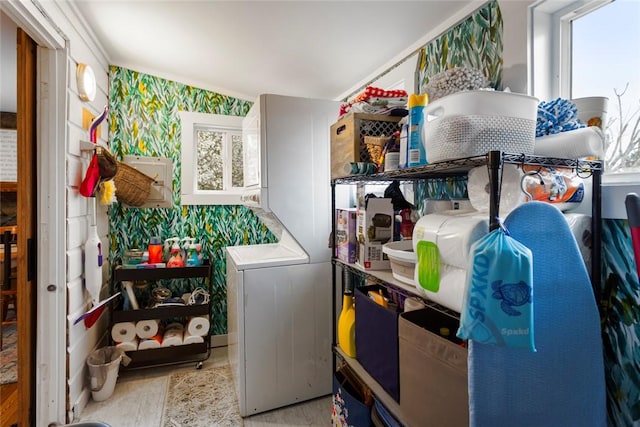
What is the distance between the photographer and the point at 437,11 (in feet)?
4.99

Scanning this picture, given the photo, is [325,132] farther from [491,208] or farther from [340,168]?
[491,208]

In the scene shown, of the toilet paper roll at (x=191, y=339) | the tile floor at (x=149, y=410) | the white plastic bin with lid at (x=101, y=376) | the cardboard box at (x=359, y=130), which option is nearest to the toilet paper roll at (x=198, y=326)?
the toilet paper roll at (x=191, y=339)

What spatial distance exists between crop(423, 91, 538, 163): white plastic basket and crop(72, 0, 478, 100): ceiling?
0.86 m

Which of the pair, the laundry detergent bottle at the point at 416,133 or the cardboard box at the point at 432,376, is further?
the laundry detergent bottle at the point at 416,133

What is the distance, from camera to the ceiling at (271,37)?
1.58m

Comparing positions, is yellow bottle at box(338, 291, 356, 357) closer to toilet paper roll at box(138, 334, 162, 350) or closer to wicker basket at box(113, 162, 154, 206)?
toilet paper roll at box(138, 334, 162, 350)

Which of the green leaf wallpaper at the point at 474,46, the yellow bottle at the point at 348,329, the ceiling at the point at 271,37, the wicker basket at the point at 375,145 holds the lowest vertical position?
the yellow bottle at the point at 348,329

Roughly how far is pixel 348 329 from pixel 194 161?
2061mm

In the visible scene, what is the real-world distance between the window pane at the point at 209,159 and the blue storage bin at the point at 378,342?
1.99 metres

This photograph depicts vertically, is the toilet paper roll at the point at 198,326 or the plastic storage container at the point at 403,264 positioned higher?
the plastic storage container at the point at 403,264

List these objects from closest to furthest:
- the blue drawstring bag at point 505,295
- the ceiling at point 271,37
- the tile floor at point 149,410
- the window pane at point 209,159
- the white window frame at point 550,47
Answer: the blue drawstring bag at point 505,295 < the white window frame at point 550,47 < the ceiling at point 271,37 < the tile floor at point 149,410 < the window pane at point 209,159

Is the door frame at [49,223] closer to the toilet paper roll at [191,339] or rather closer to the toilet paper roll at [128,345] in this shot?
the toilet paper roll at [128,345]

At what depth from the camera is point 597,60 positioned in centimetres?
113

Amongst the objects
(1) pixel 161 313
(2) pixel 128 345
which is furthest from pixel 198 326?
(2) pixel 128 345
